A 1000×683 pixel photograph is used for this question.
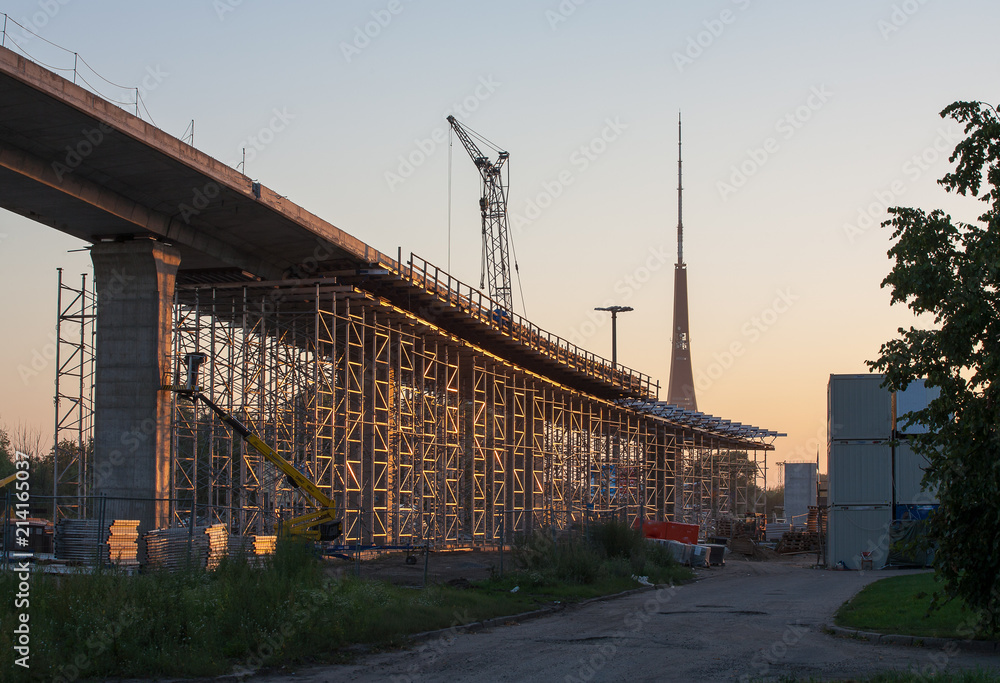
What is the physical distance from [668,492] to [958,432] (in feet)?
194

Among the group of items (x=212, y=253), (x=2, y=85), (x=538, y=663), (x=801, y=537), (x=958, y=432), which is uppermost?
(x=2, y=85)

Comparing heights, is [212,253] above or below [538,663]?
above

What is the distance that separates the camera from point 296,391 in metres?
37.8

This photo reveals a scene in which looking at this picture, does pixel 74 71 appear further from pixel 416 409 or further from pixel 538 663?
pixel 416 409

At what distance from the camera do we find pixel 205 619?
14078 mm

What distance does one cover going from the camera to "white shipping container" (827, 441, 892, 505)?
3856 cm

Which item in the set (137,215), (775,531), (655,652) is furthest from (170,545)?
(775,531)

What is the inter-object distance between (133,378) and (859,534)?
86.1ft

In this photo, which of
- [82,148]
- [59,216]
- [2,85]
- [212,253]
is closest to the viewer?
[2,85]

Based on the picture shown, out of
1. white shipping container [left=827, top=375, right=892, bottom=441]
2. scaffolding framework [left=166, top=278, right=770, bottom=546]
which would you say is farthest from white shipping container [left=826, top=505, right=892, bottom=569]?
scaffolding framework [left=166, top=278, right=770, bottom=546]

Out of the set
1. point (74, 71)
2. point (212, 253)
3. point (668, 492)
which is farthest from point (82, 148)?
point (668, 492)

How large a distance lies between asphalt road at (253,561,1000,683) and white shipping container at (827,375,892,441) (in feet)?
55.7

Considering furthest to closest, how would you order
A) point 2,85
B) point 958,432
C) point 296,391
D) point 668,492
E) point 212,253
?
point 668,492 < point 296,391 < point 212,253 < point 2,85 < point 958,432

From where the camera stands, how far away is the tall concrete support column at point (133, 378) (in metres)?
29.3
